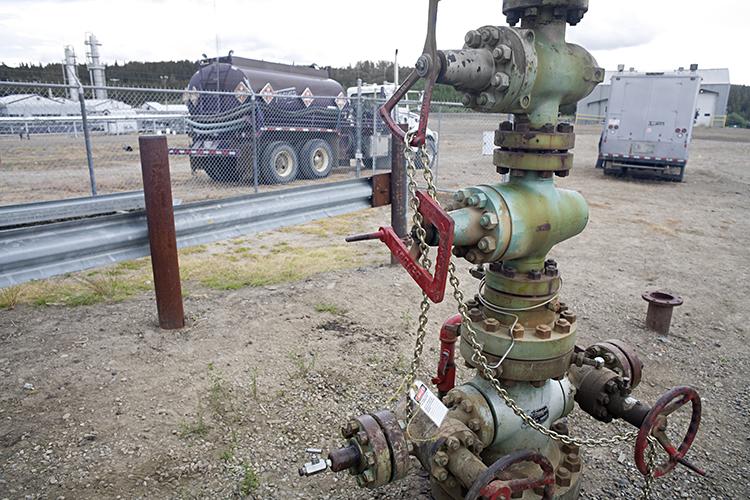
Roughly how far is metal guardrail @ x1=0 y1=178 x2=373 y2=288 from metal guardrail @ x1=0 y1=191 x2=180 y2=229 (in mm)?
480

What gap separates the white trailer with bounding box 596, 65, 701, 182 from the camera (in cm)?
1227

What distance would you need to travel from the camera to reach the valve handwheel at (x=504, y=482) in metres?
1.70

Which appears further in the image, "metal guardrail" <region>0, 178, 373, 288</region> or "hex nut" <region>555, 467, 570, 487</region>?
"metal guardrail" <region>0, 178, 373, 288</region>

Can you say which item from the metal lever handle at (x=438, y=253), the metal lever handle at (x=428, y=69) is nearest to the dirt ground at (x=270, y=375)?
the metal lever handle at (x=438, y=253)

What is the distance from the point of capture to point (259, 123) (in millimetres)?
11016

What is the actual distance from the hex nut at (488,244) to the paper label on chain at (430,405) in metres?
0.56

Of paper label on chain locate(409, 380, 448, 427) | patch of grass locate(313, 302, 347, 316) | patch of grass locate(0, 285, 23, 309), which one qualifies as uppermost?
paper label on chain locate(409, 380, 448, 427)

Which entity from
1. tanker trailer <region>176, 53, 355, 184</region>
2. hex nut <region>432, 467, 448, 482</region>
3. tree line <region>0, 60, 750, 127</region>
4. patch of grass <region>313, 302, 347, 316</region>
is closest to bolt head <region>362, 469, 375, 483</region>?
hex nut <region>432, 467, 448, 482</region>

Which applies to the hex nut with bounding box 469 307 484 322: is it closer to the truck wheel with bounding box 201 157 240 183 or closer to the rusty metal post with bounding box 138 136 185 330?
the rusty metal post with bounding box 138 136 185 330

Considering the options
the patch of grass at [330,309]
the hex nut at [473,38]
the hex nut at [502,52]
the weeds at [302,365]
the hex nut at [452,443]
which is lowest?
the weeds at [302,365]

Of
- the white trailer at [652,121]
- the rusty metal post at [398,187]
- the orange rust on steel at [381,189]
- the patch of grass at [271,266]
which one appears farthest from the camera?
the white trailer at [652,121]

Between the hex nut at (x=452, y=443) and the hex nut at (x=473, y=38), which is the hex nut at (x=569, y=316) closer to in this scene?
the hex nut at (x=452, y=443)

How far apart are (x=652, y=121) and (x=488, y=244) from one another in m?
13.0

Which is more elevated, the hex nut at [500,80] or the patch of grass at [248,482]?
the hex nut at [500,80]
